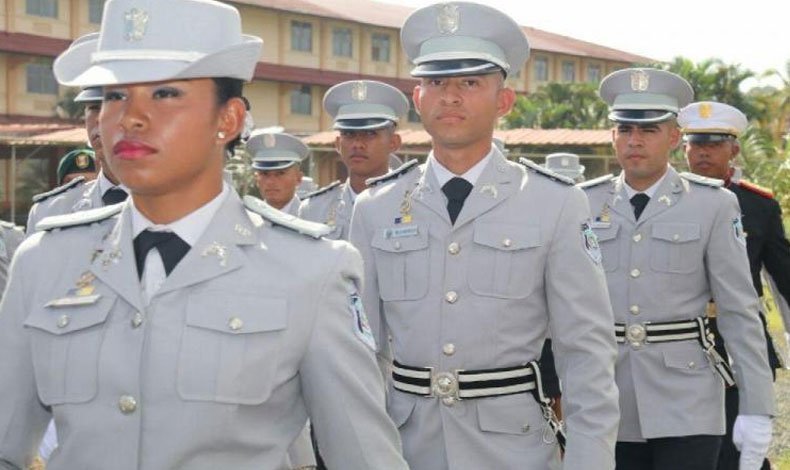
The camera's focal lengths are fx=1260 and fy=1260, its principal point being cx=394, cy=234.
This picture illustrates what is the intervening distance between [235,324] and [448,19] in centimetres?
222

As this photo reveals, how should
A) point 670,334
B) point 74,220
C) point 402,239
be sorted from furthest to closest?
1. point 670,334
2. point 402,239
3. point 74,220

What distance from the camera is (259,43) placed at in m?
2.84

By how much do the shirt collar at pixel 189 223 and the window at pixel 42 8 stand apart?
40.9 m

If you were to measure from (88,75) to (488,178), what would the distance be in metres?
2.00

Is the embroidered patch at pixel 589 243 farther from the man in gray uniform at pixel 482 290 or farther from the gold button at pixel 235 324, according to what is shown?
the gold button at pixel 235 324

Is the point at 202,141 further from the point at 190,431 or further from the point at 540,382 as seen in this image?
the point at 540,382

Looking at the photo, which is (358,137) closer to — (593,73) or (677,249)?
(677,249)

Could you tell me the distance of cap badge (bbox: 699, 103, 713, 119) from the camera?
7.43 metres

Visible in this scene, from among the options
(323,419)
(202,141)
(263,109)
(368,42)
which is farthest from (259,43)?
(368,42)

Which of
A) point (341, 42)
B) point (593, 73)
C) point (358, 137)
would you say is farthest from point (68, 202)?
point (593, 73)

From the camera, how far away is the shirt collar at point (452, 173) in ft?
14.7

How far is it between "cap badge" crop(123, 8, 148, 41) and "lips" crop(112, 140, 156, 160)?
250 mm

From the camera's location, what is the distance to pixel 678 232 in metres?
6.09

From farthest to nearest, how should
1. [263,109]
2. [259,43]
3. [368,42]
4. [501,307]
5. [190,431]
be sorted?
[368,42] < [263,109] < [501,307] < [259,43] < [190,431]
